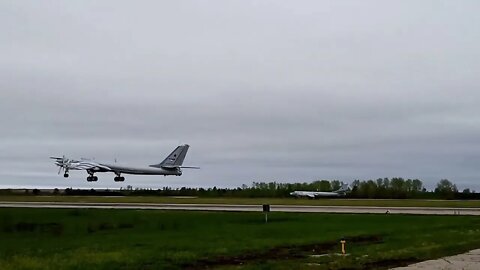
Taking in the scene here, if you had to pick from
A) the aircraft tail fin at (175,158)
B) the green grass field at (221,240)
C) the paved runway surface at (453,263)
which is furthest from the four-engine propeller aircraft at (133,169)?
the paved runway surface at (453,263)

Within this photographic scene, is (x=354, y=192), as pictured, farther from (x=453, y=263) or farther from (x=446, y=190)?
(x=453, y=263)

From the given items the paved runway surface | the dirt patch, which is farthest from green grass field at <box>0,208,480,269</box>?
the paved runway surface

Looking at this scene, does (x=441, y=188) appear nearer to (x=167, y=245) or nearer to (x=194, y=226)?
(x=194, y=226)

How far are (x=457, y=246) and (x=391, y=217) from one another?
859 inches

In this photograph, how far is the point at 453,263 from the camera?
1922cm

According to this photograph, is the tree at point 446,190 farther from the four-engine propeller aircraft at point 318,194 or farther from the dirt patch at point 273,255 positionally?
the dirt patch at point 273,255

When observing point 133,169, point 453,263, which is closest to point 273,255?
point 453,263

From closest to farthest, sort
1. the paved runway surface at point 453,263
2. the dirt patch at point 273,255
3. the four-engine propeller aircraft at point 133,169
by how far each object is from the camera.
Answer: the paved runway surface at point 453,263, the dirt patch at point 273,255, the four-engine propeller aircraft at point 133,169

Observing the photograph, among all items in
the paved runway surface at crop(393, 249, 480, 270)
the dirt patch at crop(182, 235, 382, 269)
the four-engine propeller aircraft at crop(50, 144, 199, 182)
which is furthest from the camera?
the four-engine propeller aircraft at crop(50, 144, 199, 182)

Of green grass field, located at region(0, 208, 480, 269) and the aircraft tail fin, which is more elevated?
the aircraft tail fin

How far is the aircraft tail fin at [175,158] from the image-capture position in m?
95.2

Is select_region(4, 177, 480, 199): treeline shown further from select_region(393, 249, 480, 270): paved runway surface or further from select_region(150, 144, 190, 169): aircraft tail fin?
select_region(393, 249, 480, 270): paved runway surface

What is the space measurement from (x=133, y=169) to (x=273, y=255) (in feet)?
229

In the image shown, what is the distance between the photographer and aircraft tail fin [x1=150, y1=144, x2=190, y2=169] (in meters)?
95.2
